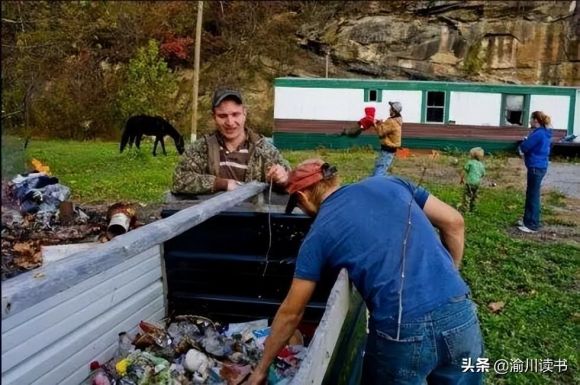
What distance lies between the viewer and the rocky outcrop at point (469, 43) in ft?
86.9

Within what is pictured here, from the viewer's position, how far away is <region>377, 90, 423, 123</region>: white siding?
22219mm

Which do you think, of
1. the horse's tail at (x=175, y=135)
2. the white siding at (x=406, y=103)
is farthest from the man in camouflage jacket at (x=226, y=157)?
the white siding at (x=406, y=103)

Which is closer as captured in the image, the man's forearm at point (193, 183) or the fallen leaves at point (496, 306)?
the man's forearm at point (193, 183)

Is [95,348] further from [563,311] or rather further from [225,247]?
[563,311]

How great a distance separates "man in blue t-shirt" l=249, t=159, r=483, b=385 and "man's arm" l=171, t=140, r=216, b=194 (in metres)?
1.38

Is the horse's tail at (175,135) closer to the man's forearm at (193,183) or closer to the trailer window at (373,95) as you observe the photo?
the trailer window at (373,95)

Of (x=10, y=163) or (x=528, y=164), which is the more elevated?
(x=10, y=163)

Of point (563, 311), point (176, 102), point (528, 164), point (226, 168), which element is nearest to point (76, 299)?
point (226, 168)

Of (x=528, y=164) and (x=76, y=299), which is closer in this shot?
(x=76, y=299)

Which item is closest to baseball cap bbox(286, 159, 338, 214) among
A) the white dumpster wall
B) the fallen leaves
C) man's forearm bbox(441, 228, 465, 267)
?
man's forearm bbox(441, 228, 465, 267)

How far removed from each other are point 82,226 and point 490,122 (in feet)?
56.8

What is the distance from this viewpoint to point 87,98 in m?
29.0

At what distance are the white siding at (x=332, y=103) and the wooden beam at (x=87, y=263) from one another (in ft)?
64.2

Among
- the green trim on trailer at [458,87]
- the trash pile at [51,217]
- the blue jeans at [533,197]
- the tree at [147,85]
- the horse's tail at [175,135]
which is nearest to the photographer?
the trash pile at [51,217]
